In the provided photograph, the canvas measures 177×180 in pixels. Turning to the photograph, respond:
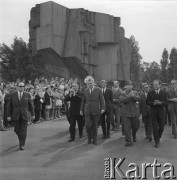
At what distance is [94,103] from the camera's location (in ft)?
31.9

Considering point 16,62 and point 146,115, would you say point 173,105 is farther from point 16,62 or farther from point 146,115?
point 16,62

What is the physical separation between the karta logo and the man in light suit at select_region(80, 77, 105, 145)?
7.81ft

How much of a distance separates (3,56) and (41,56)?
25709mm

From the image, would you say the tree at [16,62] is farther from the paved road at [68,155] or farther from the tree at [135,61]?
the paved road at [68,155]

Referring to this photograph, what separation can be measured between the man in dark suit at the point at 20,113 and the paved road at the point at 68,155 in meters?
0.45

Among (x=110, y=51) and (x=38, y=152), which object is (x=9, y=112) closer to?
(x=38, y=152)

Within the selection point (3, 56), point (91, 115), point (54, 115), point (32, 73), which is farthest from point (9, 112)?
point (3, 56)

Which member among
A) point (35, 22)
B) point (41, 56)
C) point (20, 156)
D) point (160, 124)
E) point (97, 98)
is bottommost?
point (20, 156)

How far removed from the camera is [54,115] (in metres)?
17.2

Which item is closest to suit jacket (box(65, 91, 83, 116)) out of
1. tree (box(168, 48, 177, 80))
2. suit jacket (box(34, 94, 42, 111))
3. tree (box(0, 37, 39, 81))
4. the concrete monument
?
suit jacket (box(34, 94, 42, 111))

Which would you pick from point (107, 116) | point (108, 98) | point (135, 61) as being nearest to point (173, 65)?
point (135, 61)

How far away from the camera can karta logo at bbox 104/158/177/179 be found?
6268mm

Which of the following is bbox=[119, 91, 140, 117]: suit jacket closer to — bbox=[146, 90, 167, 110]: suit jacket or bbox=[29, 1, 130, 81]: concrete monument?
bbox=[146, 90, 167, 110]: suit jacket

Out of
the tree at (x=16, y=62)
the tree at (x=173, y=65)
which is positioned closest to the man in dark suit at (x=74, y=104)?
the tree at (x=16, y=62)
